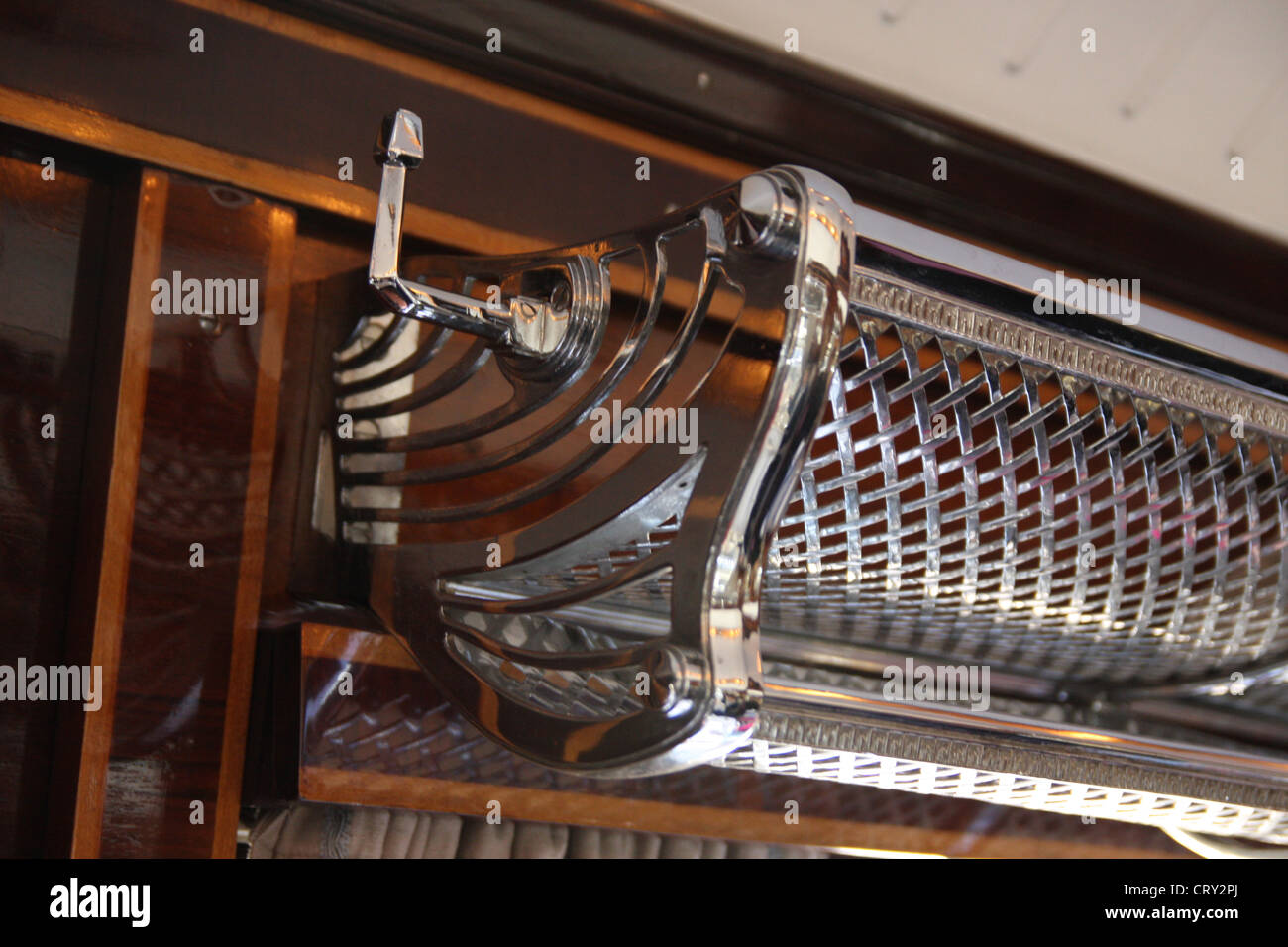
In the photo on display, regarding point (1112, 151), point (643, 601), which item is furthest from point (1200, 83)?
point (643, 601)

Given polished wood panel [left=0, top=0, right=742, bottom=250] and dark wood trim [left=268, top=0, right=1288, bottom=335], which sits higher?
dark wood trim [left=268, top=0, right=1288, bottom=335]

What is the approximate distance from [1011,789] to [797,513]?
335mm

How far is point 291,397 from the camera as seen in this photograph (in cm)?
107

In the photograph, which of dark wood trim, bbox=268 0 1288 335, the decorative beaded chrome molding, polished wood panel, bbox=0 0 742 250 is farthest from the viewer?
dark wood trim, bbox=268 0 1288 335
